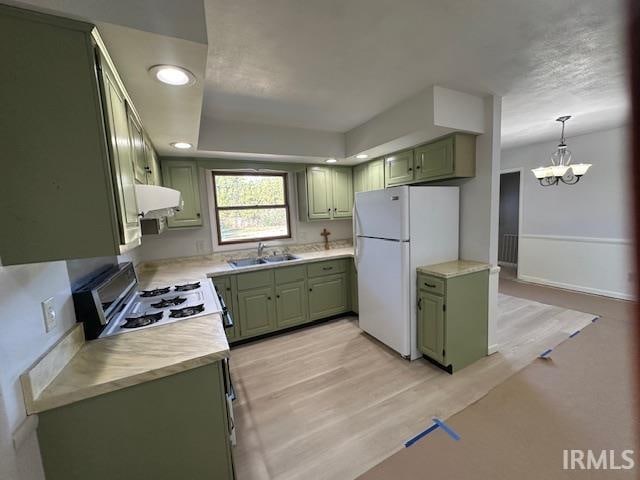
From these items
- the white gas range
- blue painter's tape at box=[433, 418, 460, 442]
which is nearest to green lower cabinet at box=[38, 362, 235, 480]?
the white gas range

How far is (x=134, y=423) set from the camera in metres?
1.12

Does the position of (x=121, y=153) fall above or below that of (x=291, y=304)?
above

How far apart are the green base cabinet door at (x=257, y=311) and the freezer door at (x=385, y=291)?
3.36 feet

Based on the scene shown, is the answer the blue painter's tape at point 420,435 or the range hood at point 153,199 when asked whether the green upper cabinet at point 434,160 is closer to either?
the blue painter's tape at point 420,435

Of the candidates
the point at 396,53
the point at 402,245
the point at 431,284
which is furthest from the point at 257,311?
the point at 396,53

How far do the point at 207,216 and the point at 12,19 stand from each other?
8.34 feet

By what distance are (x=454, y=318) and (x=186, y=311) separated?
6.91ft

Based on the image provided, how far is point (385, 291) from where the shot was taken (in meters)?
2.73

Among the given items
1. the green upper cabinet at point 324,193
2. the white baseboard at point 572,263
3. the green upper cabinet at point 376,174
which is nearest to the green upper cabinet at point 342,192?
the green upper cabinet at point 324,193

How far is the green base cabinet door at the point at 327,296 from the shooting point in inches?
131

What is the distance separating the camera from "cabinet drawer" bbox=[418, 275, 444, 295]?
232 centimetres

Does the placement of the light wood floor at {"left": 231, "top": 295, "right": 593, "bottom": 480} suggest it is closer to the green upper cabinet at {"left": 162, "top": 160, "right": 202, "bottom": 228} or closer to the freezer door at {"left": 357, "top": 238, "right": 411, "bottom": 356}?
the freezer door at {"left": 357, "top": 238, "right": 411, "bottom": 356}

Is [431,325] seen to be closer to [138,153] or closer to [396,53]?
[396,53]

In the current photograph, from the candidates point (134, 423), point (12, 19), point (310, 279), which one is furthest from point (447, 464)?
point (12, 19)
